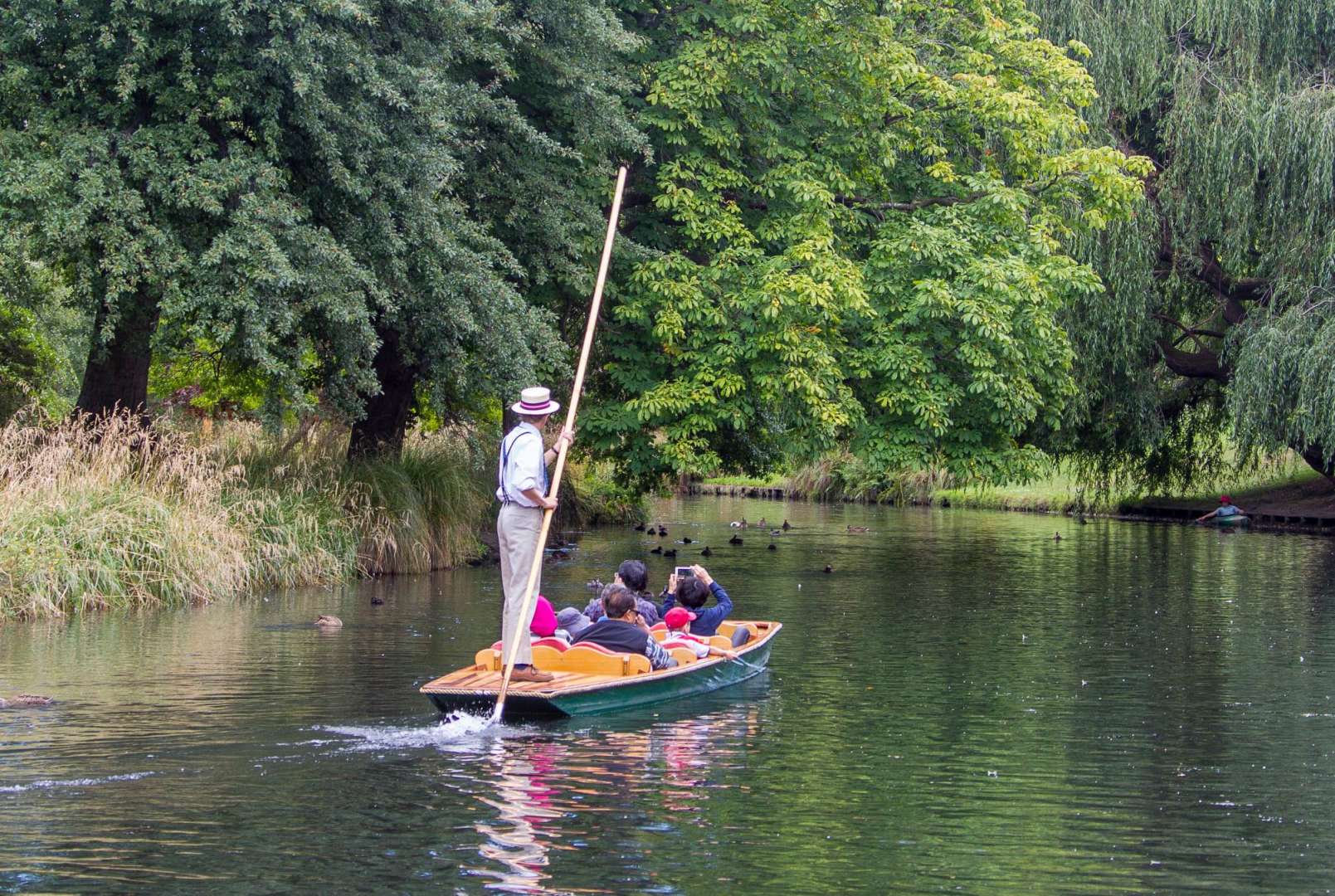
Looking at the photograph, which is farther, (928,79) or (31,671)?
(928,79)

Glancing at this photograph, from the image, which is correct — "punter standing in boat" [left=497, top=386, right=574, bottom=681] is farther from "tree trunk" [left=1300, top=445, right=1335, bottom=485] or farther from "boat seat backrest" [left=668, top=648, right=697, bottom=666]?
"tree trunk" [left=1300, top=445, right=1335, bottom=485]

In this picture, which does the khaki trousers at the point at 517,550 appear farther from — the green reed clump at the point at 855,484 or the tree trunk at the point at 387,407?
the green reed clump at the point at 855,484

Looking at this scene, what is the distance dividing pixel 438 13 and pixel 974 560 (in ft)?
40.3

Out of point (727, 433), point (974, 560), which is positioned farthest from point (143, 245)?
point (974, 560)

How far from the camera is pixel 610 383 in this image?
75.6ft

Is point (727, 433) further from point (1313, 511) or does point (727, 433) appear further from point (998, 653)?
point (1313, 511)

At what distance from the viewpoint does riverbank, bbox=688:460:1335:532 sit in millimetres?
33594

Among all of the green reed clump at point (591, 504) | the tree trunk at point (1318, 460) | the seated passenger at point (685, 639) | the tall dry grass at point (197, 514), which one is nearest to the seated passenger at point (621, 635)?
the seated passenger at point (685, 639)

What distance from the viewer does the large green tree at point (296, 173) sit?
55.5 ft

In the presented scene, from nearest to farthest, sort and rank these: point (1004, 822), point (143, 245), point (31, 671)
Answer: point (1004, 822), point (31, 671), point (143, 245)

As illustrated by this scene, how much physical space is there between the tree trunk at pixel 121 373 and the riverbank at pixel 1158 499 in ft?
37.3

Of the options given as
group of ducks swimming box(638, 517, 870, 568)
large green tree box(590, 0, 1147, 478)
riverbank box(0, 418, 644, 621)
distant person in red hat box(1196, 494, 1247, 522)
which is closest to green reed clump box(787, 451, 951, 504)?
group of ducks swimming box(638, 517, 870, 568)

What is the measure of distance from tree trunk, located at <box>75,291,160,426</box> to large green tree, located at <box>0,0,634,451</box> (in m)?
0.04

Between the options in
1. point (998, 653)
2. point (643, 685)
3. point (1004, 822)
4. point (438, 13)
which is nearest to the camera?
point (1004, 822)
